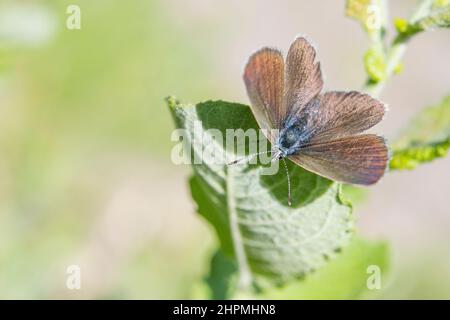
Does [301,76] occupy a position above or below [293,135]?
above

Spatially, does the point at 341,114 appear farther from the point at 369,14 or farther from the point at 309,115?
the point at 369,14

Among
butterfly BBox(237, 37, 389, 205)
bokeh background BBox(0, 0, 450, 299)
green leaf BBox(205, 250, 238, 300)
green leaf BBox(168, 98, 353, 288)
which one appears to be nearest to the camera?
green leaf BBox(168, 98, 353, 288)

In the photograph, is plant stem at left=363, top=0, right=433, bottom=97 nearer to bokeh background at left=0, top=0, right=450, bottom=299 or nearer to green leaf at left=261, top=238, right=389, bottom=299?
green leaf at left=261, top=238, right=389, bottom=299

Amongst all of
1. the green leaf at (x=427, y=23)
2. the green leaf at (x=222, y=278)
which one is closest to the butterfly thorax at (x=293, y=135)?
the green leaf at (x=427, y=23)

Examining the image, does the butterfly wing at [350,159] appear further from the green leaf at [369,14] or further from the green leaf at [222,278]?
the green leaf at [222,278]

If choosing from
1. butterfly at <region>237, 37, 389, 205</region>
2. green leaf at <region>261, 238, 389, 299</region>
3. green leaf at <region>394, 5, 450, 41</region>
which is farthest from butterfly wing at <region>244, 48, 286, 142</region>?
green leaf at <region>261, 238, 389, 299</region>

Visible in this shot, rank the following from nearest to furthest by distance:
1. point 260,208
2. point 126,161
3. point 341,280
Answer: point 260,208 → point 341,280 → point 126,161

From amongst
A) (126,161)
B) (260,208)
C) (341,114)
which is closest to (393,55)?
(341,114)
